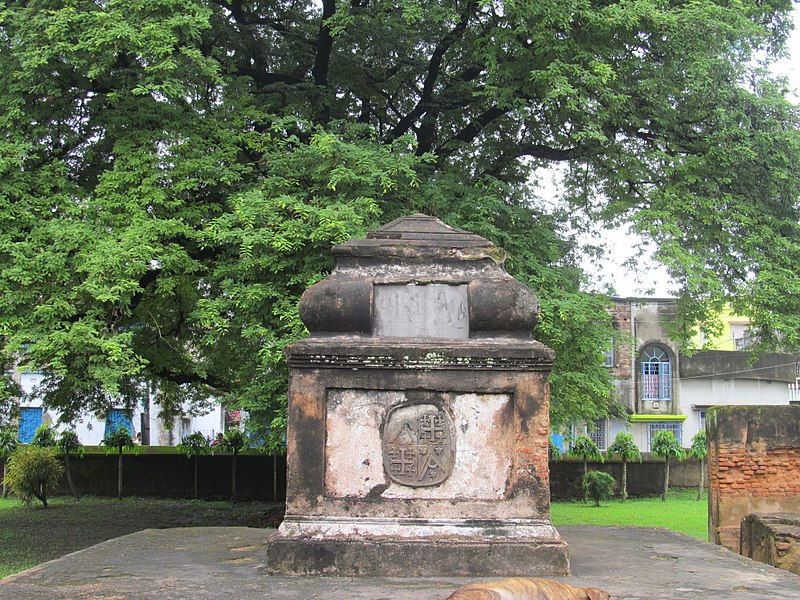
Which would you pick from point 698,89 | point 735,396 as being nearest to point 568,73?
point 698,89

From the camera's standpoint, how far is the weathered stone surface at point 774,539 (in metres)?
8.23

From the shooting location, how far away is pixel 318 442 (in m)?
5.86

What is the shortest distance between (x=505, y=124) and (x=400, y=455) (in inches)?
313

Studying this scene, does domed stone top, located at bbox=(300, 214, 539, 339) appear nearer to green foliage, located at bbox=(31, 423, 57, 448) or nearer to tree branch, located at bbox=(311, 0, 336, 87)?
tree branch, located at bbox=(311, 0, 336, 87)

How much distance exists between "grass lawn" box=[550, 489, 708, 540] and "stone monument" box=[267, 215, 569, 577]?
7504mm

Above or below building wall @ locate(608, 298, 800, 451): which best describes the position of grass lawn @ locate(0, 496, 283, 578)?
below

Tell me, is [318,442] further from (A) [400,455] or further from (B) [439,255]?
(B) [439,255]

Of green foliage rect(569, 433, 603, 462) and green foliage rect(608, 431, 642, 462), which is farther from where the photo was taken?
green foliage rect(608, 431, 642, 462)

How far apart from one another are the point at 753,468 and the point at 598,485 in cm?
829

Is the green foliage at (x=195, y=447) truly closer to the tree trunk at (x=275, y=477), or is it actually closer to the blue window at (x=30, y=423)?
the tree trunk at (x=275, y=477)

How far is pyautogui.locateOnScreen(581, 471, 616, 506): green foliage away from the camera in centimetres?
1841

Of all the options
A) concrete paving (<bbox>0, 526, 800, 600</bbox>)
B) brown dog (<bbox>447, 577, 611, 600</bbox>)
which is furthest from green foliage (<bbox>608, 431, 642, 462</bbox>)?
brown dog (<bbox>447, 577, 611, 600</bbox>)

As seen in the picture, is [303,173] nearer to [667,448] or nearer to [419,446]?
[419,446]

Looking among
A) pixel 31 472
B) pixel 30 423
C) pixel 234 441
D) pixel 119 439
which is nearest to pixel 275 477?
pixel 234 441
